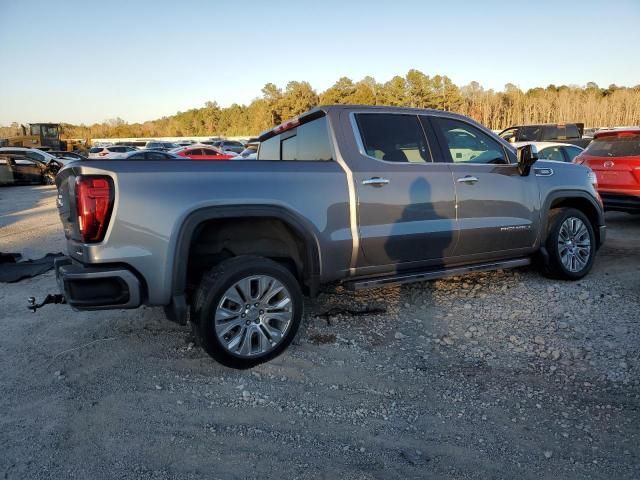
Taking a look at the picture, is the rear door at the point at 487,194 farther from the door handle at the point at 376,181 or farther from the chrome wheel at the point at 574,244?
the door handle at the point at 376,181

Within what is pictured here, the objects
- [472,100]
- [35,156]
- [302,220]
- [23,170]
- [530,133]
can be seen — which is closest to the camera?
[302,220]

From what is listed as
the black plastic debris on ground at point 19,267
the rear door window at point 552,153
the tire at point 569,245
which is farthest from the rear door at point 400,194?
the rear door window at point 552,153

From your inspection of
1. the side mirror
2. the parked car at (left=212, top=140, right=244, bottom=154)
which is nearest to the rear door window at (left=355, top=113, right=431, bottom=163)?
the side mirror

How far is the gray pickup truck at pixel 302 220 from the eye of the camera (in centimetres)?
307

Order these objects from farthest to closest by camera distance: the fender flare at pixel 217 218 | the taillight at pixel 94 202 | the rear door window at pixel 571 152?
the rear door window at pixel 571 152, the fender flare at pixel 217 218, the taillight at pixel 94 202

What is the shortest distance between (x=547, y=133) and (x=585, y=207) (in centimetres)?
1475

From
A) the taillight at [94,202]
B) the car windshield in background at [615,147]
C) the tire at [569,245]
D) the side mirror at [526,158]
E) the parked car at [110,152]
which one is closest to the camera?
the taillight at [94,202]

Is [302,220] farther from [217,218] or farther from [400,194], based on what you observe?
[400,194]

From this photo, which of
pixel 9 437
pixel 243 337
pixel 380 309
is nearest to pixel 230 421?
pixel 243 337

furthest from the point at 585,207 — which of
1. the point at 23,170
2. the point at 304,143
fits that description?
the point at 23,170

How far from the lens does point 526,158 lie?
4.63m

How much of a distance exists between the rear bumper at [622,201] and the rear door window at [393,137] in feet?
17.3

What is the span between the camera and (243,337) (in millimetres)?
3412

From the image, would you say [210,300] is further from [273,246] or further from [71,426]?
[71,426]
